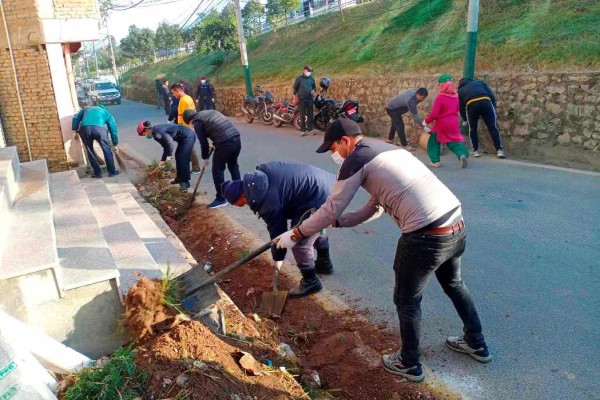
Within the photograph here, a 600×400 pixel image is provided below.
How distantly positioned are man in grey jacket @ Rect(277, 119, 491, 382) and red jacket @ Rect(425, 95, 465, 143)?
17.2ft

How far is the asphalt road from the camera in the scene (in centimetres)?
302

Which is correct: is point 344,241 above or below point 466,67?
below

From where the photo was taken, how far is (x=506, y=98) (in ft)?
28.8

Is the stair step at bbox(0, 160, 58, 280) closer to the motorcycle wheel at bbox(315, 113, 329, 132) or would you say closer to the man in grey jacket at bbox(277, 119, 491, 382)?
the man in grey jacket at bbox(277, 119, 491, 382)

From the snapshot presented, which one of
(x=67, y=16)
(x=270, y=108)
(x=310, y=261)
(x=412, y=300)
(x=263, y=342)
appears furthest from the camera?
(x=270, y=108)

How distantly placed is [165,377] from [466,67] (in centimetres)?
844

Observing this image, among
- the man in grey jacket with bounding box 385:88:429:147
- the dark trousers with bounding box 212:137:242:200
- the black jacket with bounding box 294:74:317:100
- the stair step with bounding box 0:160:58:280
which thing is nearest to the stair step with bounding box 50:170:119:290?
the stair step with bounding box 0:160:58:280

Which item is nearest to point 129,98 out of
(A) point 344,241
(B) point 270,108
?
(B) point 270,108

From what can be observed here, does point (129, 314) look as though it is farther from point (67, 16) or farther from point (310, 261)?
point (67, 16)

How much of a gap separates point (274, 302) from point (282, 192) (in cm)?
100

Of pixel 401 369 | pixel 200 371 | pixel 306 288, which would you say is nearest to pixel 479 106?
pixel 306 288

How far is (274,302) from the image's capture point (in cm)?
413

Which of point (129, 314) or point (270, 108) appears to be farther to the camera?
point (270, 108)

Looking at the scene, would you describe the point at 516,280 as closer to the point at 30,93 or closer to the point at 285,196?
the point at 285,196
